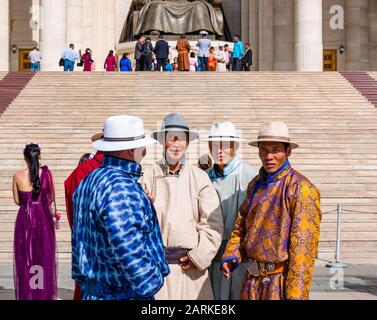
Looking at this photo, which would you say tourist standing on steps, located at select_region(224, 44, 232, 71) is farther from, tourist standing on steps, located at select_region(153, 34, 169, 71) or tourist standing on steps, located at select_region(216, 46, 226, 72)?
tourist standing on steps, located at select_region(153, 34, 169, 71)

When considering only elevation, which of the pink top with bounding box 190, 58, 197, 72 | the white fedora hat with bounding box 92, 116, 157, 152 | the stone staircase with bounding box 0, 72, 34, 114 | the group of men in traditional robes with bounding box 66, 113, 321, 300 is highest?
Answer: the pink top with bounding box 190, 58, 197, 72

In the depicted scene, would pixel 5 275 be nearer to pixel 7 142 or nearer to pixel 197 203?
pixel 197 203

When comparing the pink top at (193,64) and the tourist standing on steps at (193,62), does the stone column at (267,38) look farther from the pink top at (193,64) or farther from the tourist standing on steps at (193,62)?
the pink top at (193,64)

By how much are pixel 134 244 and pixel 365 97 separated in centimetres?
1740

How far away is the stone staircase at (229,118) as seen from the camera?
502 inches

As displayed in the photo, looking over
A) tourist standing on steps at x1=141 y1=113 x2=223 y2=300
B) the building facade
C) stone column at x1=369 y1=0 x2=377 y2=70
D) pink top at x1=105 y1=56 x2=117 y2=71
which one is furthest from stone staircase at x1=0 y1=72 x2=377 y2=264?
stone column at x1=369 y1=0 x2=377 y2=70

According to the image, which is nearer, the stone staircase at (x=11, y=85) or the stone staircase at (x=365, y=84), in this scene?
the stone staircase at (x=11, y=85)

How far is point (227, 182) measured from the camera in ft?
18.5

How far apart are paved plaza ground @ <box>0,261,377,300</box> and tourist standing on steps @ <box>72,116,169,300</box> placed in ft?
14.2

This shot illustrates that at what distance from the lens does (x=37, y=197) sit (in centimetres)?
738

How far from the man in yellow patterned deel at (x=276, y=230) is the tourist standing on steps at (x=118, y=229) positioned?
1.03 meters

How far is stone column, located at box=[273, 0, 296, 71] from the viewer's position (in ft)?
107

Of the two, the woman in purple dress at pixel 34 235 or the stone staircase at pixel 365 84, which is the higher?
the stone staircase at pixel 365 84

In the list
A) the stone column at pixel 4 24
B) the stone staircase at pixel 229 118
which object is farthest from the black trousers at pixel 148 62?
the stone column at pixel 4 24
